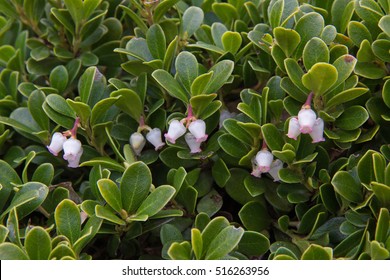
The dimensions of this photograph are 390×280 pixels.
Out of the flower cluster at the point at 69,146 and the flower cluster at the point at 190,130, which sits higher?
the flower cluster at the point at 190,130

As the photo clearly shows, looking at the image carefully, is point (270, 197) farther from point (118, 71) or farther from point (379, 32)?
point (118, 71)

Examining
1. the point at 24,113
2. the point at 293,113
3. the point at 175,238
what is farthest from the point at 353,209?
the point at 24,113

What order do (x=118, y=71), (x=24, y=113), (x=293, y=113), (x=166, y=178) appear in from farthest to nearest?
(x=118, y=71) → (x=24, y=113) → (x=166, y=178) → (x=293, y=113)

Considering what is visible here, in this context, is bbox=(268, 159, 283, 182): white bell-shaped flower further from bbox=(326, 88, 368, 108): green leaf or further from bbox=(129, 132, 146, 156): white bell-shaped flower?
bbox=(129, 132, 146, 156): white bell-shaped flower

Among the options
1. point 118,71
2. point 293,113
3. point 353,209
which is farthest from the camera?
point 118,71

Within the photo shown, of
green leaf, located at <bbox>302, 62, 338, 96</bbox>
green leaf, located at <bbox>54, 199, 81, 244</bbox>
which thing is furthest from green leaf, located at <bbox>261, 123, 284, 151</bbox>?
green leaf, located at <bbox>54, 199, 81, 244</bbox>

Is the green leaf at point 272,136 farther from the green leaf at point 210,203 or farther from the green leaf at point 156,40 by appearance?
the green leaf at point 156,40

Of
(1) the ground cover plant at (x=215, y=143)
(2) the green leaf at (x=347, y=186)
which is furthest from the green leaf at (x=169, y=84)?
(2) the green leaf at (x=347, y=186)
